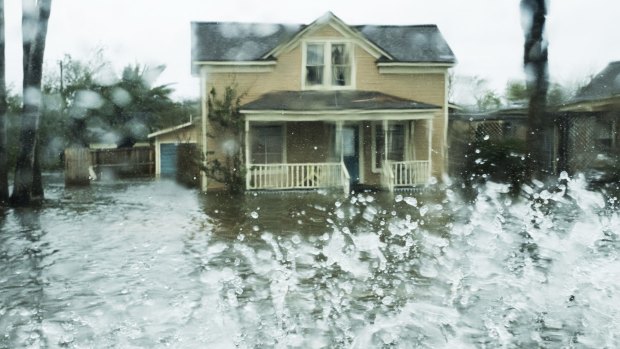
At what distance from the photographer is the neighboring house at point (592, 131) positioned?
759 inches

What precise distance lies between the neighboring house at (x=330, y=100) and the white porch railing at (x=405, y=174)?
33 millimetres

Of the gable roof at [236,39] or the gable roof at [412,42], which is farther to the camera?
the gable roof at [412,42]

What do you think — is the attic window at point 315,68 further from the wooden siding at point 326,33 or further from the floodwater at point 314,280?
the floodwater at point 314,280

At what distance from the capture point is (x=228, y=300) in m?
5.61

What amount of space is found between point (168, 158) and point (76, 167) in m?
7.18

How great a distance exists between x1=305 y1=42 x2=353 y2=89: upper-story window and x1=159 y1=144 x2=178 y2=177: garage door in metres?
11.0

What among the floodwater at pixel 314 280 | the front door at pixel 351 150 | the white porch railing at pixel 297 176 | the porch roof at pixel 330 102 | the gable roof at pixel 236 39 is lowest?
the floodwater at pixel 314 280

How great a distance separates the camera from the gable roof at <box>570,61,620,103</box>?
21.3 meters

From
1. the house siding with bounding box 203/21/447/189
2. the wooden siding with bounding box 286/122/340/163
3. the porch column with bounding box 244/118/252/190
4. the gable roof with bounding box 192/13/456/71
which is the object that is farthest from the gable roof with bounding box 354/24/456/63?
the porch column with bounding box 244/118/252/190

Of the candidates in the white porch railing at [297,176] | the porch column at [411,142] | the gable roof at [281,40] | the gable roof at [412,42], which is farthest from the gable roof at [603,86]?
the white porch railing at [297,176]

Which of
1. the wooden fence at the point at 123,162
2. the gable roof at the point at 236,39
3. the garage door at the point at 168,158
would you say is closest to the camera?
the gable roof at the point at 236,39

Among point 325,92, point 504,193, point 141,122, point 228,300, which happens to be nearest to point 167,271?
point 228,300

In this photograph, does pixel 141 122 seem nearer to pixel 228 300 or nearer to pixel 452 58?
pixel 452 58

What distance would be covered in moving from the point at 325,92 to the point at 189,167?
18.3ft
